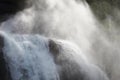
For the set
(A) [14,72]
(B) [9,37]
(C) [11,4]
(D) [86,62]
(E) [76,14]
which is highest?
(E) [76,14]

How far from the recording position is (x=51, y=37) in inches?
759

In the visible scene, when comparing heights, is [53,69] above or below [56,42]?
below

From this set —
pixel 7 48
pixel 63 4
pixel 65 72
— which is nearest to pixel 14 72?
pixel 7 48

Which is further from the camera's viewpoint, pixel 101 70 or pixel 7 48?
pixel 101 70

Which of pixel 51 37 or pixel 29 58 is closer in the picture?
pixel 29 58

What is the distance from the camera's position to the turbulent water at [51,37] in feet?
55.1

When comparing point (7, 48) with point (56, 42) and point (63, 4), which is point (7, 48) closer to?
point (56, 42)

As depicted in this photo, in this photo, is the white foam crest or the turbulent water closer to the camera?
the white foam crest

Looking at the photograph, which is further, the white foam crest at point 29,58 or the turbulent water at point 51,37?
the turbulent water at point 51,37

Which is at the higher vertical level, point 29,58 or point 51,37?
point 51,37

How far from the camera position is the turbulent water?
16.8 meters

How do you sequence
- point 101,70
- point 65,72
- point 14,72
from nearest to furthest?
point 14,72
point 65,72
point 101,70

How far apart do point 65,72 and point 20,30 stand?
278 centimetres

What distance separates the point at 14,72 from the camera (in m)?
16.5
